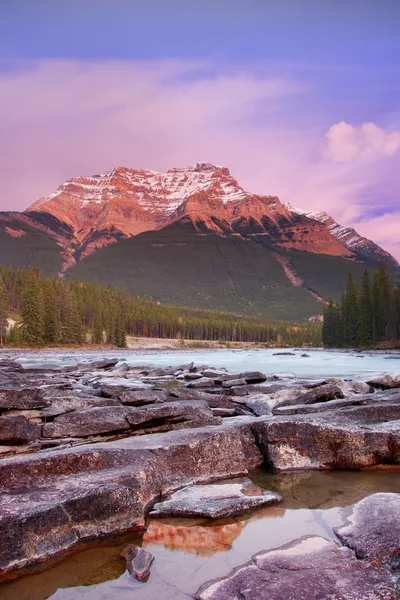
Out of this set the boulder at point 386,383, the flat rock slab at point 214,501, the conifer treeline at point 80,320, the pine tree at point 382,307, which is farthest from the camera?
the conifer treeline at point 80,320

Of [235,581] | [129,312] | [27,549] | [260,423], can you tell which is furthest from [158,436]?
[129,312]

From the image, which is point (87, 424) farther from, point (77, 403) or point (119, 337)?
point (119, 337)

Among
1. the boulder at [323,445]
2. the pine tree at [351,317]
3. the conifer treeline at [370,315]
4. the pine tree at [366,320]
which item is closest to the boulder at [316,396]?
the boulder at [323,445]

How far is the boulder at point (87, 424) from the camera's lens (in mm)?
12250

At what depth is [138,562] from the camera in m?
5.73

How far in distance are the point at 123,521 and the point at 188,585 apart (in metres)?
1.90

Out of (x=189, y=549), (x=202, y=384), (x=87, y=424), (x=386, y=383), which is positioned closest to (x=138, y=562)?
(x=189, y=549)

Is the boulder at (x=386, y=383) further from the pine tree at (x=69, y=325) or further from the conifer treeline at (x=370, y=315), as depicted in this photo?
the pine tree at (x=69, y=325)

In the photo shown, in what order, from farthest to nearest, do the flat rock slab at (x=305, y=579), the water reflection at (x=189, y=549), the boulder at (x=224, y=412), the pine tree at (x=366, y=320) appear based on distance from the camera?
the pine tree at (x=366, y=320) < the boulder at (x=224, y=412) < the water reflection at (x=189, y=549) < the flat rock slab at (x=305, y=579)

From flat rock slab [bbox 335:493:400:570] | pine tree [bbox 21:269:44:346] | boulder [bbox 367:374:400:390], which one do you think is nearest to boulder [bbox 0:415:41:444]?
flat rock slab [bbox 335:493:400:570]

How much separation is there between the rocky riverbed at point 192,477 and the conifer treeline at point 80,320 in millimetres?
84415

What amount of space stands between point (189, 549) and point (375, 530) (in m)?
2.58

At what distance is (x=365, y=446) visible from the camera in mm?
9867

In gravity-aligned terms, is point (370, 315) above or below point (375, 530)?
above
